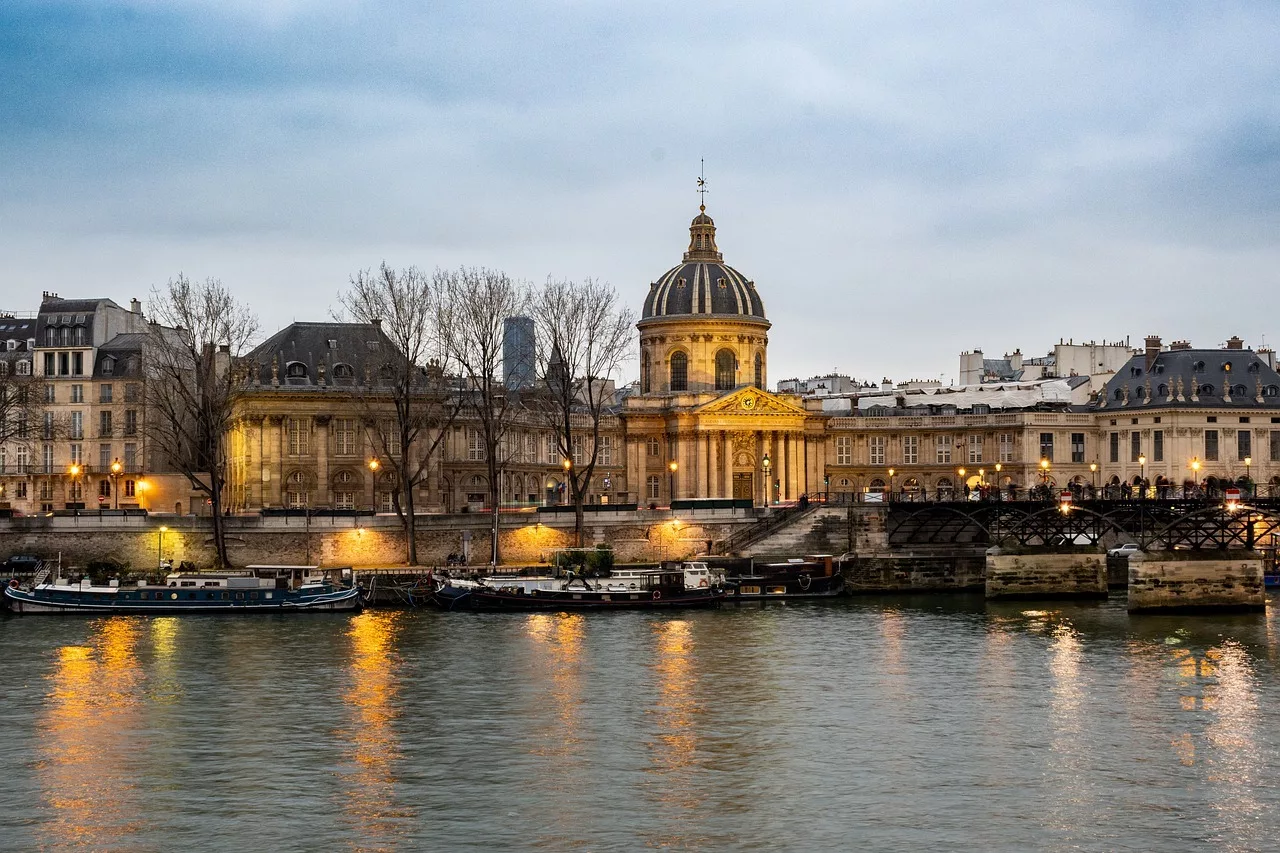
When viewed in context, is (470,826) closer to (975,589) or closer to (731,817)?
(731,817)

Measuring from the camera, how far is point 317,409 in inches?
4257

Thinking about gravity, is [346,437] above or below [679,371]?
below

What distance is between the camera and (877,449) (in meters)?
142

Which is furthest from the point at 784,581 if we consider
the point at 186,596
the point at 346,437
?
the point at 346,437

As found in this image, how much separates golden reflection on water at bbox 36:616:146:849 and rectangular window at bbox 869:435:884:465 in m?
79.3

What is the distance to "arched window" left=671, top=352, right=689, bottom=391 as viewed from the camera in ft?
449

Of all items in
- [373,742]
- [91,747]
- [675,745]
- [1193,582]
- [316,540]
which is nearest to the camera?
[91,747]

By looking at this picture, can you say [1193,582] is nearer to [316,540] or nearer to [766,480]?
[316,540]

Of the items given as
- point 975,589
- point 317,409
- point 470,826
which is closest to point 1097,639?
point 975,589

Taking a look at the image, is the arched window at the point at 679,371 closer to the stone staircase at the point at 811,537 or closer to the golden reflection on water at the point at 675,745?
the stone staircase at the point at 811,537

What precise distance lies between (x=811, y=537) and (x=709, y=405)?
3060cm

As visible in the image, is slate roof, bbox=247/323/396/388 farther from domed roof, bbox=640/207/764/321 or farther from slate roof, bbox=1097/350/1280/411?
slate roof, bbox=1097/350/1280/411

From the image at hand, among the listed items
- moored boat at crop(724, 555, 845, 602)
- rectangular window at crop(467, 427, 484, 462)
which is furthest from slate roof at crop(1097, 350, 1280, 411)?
rectangular window at crop(467, 427, 484, 462)

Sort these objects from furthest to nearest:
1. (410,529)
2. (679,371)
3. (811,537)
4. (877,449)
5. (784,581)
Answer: (877,449) < (679,371) < (811,537) < (410,529) < (784,581)
